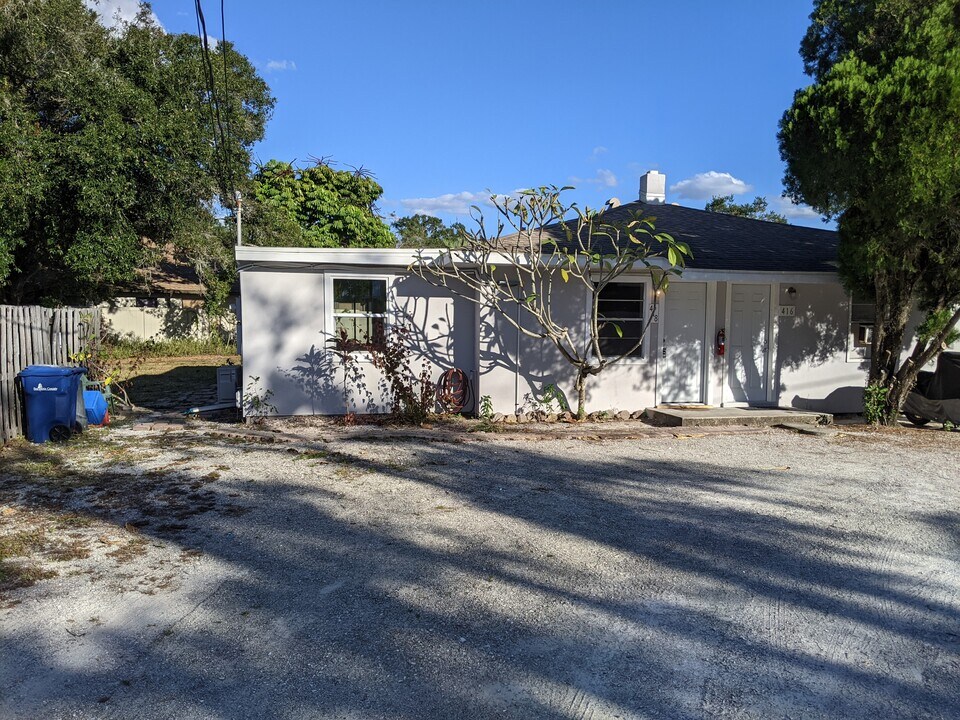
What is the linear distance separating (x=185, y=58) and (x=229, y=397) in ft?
29.5

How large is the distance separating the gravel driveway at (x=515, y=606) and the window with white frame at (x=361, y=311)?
142 inches

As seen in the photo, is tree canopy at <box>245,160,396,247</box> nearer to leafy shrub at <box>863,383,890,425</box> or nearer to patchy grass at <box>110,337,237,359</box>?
patchy grass at <box>110,337,237,359</box>

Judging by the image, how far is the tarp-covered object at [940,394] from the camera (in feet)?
34.3

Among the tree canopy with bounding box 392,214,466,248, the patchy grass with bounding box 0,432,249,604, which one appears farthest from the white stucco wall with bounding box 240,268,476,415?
→ the tree canopy with bounding box 392,214,466,248

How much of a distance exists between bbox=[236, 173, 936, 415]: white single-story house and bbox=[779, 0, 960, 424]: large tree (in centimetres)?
136

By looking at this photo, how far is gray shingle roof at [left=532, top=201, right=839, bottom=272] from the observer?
11.5 meters

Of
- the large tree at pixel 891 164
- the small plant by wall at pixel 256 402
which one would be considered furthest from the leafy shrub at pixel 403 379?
the large tree at pixel 891 164

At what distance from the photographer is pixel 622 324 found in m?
11.1

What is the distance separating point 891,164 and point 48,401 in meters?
11.0

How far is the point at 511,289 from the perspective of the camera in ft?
34.6

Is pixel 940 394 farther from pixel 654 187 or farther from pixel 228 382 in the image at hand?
pixel 228 382

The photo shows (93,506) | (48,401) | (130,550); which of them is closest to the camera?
(130,550)

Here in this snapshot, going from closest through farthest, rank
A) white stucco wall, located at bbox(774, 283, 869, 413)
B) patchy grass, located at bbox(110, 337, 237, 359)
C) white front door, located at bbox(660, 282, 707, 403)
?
white front door, located at bbox(660, 282, 707, 403) < white stucco wall, located at bbox(774, 283, 869, 413) < patchy grass, located at bbox(110, 337, 237, 359)

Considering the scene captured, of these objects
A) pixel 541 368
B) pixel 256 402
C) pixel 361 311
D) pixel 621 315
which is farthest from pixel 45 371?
pixel 621 315
